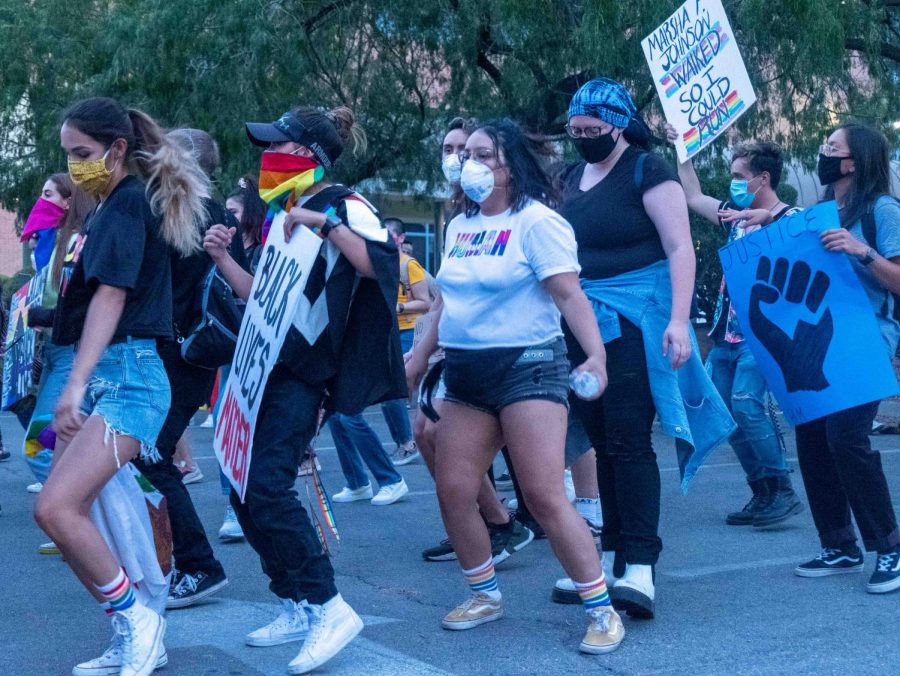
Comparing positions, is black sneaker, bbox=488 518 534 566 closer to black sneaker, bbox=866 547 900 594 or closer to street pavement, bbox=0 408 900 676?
street pavement, bbox=0 408 900 676

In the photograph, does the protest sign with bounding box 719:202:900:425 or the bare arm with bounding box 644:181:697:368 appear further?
the protest sign with bounding box 719:202:900:425

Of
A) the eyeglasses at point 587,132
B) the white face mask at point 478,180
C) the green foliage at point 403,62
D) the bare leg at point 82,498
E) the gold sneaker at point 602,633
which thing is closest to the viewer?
the bare leg at point 82,498

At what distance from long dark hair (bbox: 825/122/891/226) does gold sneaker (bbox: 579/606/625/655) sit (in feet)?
6.44

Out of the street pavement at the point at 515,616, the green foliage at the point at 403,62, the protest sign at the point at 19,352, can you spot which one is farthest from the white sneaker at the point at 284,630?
the green foliage at the point at 403,62

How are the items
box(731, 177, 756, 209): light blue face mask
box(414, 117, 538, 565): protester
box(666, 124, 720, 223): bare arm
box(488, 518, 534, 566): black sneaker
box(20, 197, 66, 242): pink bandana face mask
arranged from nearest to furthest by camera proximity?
box(414, 117, 538, 565): protester, box(488, 518, 534, 566): black sneaker, box(666, 124, 720, 223): bare arm, box(20, 197, 66, 242): pink bandana face mask, box(731, 177, 756, 209): light blue face mask

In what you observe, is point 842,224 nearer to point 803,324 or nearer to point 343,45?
point 803,324

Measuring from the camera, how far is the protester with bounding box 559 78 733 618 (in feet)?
14.5

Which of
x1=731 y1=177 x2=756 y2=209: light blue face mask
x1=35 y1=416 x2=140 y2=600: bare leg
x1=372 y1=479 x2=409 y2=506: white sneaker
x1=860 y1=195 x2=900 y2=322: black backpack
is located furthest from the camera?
x1=372 y1=479 x2=409 y2=506: white sneaker

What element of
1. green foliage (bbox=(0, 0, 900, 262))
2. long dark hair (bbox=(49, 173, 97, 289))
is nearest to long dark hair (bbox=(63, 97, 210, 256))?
long dark hair (bbox=(49, 173, 97, 289))

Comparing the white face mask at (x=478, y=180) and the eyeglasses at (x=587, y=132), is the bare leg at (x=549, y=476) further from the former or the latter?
the eyeglasses at (x=587, y=132)

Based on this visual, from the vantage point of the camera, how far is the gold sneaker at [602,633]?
4.03 metres

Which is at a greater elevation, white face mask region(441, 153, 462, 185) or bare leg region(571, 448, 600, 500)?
white face mask region(441, 153, 462, 185)

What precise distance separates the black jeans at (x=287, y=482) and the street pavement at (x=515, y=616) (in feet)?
1.09

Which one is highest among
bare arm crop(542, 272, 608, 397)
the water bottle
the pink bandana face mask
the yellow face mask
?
the pink bandana face mask
